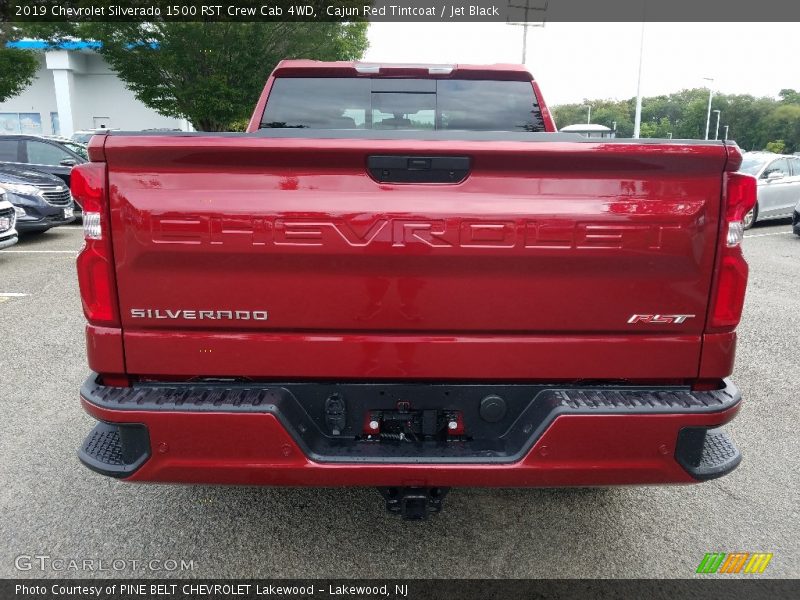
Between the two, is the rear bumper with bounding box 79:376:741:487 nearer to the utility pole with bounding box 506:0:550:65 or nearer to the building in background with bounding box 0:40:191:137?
the utility pole with bounding box 506:0:550:65

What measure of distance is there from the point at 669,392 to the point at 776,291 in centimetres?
721

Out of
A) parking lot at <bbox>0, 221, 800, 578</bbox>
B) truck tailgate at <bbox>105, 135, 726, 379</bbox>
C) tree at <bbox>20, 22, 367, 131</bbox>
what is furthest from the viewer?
tree at <bbox>20, 22, 367, 131</bbox>

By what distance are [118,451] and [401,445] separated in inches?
42.8

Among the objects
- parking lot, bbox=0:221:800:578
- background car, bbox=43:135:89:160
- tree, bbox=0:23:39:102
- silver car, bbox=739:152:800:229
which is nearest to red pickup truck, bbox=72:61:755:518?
parking lot, bbox=0:221:800:578

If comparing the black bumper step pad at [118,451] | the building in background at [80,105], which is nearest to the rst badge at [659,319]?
the black bumper step pad at [118,451]

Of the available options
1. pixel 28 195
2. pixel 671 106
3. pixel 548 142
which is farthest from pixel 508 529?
pixel 671 106

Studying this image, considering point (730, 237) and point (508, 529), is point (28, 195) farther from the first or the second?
point (730, 237)

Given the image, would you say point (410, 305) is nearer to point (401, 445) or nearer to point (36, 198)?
point (401, 445)

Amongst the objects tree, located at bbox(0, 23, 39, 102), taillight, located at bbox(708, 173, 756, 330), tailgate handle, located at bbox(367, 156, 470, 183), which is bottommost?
taillight, located at bbox(708, 173, 756, 330)

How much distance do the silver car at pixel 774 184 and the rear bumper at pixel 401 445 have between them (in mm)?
13973

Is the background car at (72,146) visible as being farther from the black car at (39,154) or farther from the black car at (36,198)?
the black car at (36,198)

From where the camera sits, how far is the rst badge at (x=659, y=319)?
7.16 ft

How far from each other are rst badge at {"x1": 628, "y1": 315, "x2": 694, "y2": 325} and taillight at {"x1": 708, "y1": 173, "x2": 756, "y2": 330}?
11cm

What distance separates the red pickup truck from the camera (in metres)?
2.09
